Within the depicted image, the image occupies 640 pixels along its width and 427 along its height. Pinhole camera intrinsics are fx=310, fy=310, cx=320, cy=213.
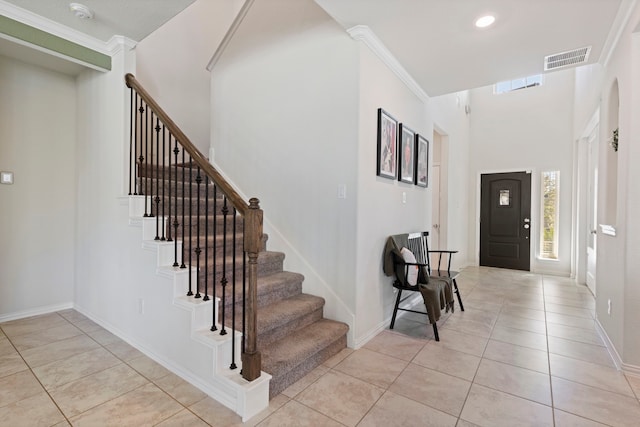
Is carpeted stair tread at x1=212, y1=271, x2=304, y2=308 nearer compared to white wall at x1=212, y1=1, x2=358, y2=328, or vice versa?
carpeted stair tread at x1=212, y1=271, x2=304, y2=308

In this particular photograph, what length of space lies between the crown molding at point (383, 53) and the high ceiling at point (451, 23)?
0.04m

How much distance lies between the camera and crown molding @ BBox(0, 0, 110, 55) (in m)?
2.30

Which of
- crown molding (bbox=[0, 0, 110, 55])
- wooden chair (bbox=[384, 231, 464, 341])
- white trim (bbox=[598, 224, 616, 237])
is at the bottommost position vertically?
wooden chair (bbox=[384, 231, 464, 341])

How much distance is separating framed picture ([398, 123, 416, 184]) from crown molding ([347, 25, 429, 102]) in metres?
0.52

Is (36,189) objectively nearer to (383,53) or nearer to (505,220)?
(383,53)

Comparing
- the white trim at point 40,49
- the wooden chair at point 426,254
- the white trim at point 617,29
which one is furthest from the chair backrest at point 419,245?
the white trim at point 40,49

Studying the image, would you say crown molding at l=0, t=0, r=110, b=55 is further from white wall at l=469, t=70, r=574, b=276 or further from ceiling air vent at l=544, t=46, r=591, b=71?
white wall at l=469, t=70, r=574, b=276

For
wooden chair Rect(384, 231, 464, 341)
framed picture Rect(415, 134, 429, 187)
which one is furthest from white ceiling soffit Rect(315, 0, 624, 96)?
wooden chair Rect(384, 231, 464, 341)

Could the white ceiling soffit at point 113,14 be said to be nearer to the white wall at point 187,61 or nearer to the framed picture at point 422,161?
the white wall at point 187,61

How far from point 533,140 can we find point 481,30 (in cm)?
452

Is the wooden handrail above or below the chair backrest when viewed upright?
above

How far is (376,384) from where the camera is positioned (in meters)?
2.07

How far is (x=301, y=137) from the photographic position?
9.61 ft

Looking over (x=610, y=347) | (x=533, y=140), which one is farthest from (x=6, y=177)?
(x=533, y=140)
